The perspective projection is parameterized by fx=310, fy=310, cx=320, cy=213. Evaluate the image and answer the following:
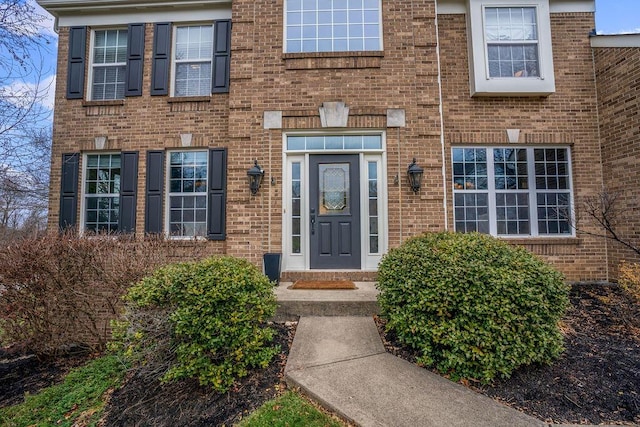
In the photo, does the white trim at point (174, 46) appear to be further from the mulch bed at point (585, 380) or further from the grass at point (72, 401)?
the mulch bed at point (585, 380)

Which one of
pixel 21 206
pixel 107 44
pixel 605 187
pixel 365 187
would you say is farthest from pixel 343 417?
pixel 21 206

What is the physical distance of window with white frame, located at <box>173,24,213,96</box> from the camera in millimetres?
6691

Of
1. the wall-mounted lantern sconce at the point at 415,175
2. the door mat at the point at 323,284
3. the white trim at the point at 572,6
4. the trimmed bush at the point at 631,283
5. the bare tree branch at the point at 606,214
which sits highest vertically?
the white trim at the point at 572,6

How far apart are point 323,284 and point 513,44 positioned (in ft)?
20.4

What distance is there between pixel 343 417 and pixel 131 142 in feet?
21.8

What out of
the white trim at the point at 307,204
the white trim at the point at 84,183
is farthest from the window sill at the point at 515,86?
the white trim at the point at 84,183

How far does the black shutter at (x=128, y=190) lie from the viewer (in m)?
6.40

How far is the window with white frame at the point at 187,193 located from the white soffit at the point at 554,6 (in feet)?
19.4

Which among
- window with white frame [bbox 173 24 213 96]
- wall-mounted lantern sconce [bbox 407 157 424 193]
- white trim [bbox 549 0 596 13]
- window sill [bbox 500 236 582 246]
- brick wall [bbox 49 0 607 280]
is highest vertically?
white trim [bbox 549 0 596 13]

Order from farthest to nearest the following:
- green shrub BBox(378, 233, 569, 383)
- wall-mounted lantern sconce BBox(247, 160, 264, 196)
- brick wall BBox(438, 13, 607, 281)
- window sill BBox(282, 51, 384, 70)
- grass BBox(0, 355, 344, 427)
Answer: brick wall BBox(438, 13, 607, 281) → window sill BBox(282, 51, 384, 70) → wall-mounted lantern sconce BBox(247, 160, 264, 196) → green shrub BBox(378, 233, 569, 383) → grass BBox(0, 355, 344, 427)

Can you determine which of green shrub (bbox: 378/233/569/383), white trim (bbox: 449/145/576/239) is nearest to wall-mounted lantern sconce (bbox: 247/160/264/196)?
green shrub (bbox: 378/233/569/383)

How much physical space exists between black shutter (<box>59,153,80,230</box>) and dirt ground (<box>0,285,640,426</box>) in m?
3.59

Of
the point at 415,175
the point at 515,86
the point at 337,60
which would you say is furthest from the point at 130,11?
the point at 515,86

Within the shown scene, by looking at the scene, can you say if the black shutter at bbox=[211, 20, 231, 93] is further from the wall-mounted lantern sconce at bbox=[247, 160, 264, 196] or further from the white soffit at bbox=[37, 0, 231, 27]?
the wall-mounted lantern sconce at bbox=[247, 160, 264, 196]
